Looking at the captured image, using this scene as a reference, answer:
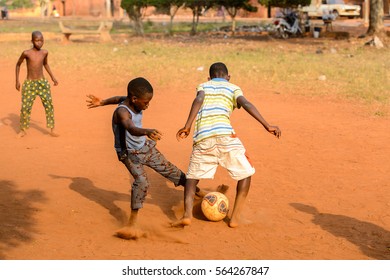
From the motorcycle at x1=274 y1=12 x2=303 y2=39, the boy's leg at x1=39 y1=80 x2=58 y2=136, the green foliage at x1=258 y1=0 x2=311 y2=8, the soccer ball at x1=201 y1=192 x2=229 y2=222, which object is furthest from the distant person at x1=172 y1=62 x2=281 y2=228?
the green foliage at x1=258 y1=0 x2=311 y2=8

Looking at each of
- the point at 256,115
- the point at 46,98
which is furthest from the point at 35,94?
the point at 256,115

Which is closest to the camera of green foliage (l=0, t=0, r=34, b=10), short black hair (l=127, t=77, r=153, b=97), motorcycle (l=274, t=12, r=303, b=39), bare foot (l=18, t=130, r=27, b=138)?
short black hair (l=127, t=77, r=153, b=97)

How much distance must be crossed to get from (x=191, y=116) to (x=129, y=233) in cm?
111

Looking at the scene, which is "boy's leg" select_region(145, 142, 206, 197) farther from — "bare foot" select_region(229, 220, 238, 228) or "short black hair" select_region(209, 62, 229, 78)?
"short black hair" select_region(209, 62, 229, 78)

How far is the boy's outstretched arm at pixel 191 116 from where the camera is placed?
19.1 ft

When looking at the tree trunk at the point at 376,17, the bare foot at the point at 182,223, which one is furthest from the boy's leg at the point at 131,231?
the tree trunk at the point at 376,17

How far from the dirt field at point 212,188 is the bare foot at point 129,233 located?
52 millimetres

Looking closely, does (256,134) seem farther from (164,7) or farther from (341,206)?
(164,7)

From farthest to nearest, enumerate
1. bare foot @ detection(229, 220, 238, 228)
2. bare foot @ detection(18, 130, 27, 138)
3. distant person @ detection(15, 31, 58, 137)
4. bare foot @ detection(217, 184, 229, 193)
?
bare foot @ detection(18, 130, 27, 138) < distant person @ detection(15, 31, 58, 137) < bare foot @ detection(217, 184, 229, 193) < bare foot @ detection(229, 220, 238, 228)

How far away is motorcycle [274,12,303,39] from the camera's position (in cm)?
2839

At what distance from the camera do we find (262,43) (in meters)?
25.4

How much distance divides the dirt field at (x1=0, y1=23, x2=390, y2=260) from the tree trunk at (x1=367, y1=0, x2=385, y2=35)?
1290 cm

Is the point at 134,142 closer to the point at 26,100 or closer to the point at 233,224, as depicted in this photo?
the point at 233,224

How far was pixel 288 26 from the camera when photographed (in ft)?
93.4
